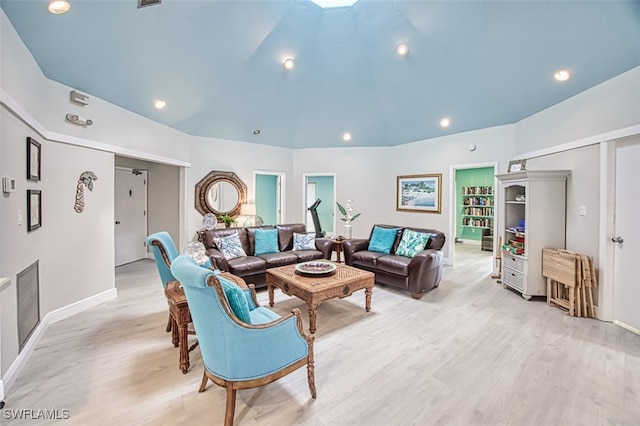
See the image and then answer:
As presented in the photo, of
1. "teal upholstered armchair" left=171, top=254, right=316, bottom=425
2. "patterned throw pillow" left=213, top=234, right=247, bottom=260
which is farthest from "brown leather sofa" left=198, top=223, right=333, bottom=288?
"teal upholstered armchair" left=171, top=254, right=316, bottom=425

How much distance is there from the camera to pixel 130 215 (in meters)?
5.94

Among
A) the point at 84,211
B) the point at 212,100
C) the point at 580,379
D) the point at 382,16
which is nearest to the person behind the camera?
the point at 580,379

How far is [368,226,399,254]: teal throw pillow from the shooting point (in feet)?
15.4

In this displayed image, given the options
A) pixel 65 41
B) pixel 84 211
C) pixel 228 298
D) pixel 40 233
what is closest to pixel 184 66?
pixel 65 41

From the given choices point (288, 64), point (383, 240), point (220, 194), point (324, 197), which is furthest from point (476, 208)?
point (220, 194)

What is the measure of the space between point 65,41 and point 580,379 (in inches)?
213

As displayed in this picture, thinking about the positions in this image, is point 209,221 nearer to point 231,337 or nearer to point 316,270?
point 316,270

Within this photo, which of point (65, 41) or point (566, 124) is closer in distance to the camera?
point (65, 41)

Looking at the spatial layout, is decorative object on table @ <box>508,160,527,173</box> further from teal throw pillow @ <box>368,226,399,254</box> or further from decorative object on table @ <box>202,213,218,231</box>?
decorative object on table @ <box>202,213,218,231</box>

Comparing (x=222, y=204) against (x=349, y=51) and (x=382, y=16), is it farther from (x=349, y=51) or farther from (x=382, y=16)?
(x=382, y=16)

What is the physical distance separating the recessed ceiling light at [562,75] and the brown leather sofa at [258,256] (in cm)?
383

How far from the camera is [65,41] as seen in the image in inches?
108

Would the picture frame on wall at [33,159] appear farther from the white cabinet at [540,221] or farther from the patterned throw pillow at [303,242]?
the white cabinet at [540,221]

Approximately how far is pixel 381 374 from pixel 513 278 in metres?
3.04
